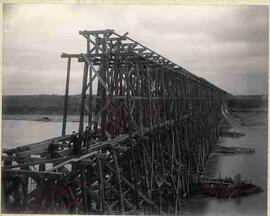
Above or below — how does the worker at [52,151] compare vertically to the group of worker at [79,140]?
below

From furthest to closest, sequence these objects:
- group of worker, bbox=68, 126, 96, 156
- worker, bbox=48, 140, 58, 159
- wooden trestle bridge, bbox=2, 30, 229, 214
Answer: group of worker, bbox=68, 126, 96, 156 → worker, bbox=48, 140, 58, 159 → wooden trestle bridge, bbox=2, 30, 229, 214

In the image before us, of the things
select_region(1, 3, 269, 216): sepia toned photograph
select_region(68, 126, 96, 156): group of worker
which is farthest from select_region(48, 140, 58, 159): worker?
select_region(68, 126, 96, 156): group of worker

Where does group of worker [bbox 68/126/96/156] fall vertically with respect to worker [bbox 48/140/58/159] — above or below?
above

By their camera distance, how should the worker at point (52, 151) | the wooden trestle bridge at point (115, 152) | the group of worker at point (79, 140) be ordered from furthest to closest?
the group of worker at point (79, 140), the worker at point (52, 151), the wooden trestle bridge at point (115, 152)

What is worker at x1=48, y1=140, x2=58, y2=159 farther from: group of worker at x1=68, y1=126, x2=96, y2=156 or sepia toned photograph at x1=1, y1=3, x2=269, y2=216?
group of worker at x1=68, y1=126, x2=96, y2=156

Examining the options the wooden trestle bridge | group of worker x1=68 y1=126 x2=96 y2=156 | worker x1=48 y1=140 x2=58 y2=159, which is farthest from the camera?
group of worker x1=68 y1=126 x2=96 y2=156

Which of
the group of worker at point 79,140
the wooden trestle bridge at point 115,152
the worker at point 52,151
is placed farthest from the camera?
the group of worker at point 79,140

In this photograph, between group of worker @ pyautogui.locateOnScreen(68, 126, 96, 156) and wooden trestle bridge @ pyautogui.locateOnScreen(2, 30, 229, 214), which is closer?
wooden trestle bridge @ pyautogui.locateOnScreen(2, 30, 229, 214)

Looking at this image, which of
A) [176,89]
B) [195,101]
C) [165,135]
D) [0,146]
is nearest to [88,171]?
[0,146]

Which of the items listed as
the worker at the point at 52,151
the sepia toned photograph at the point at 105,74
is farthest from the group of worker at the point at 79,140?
the worker at the point at 52,151

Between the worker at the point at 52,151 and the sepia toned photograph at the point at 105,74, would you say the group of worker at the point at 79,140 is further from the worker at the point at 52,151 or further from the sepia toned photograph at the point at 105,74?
the worker at the point at 52,151

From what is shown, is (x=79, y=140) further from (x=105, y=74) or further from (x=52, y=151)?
(x=105, y=74)
